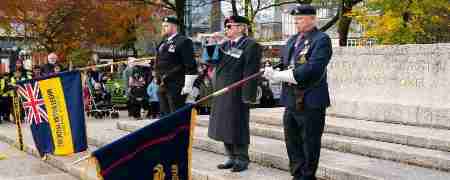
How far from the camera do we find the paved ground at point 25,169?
8.60 metres

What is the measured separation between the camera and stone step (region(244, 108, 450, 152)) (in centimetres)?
742

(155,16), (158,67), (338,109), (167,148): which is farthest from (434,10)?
(155,16)

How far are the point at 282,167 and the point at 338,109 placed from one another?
2912mm

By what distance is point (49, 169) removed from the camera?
9.26 m

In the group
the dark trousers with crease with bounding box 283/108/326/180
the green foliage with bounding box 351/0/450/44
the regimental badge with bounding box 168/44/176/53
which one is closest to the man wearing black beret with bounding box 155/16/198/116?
the regimental badge with bounding box 168/44/176/53

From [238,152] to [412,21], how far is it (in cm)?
968

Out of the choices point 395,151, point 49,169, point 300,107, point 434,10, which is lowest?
point 49,169

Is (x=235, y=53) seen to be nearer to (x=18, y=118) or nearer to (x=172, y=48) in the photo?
(x=172, y=48)

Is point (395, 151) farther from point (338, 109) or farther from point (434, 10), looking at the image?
point (434, 10)

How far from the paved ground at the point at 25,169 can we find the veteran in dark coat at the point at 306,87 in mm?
3680

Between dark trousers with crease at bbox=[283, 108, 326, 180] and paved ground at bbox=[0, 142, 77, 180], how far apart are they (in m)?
3.59

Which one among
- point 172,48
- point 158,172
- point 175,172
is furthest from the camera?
point 172,48

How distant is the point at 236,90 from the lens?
7.20m

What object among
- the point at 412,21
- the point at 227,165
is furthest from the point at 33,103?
the point at 412,21
